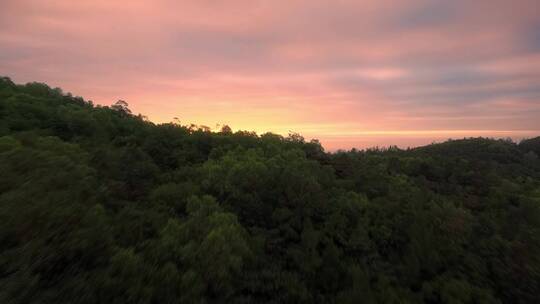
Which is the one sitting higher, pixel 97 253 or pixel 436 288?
pixel 97 253

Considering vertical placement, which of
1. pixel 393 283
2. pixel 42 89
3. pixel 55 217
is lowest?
pixel 393 283

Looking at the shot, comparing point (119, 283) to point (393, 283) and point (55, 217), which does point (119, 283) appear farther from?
point (393, 283)

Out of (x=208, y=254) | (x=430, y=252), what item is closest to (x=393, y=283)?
(x=430, y=252)

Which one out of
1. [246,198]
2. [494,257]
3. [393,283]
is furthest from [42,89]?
[494,257]

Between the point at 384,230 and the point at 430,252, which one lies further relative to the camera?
the point at 384,230

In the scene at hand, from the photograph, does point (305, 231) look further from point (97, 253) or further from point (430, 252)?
point (97, 253)

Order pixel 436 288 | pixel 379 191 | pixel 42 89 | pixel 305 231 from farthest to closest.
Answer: pixel 42 89 → pixel 379 191 → pixel 305 231 → pixel 436 288

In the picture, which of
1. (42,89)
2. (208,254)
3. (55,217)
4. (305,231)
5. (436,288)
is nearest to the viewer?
(55,217)
